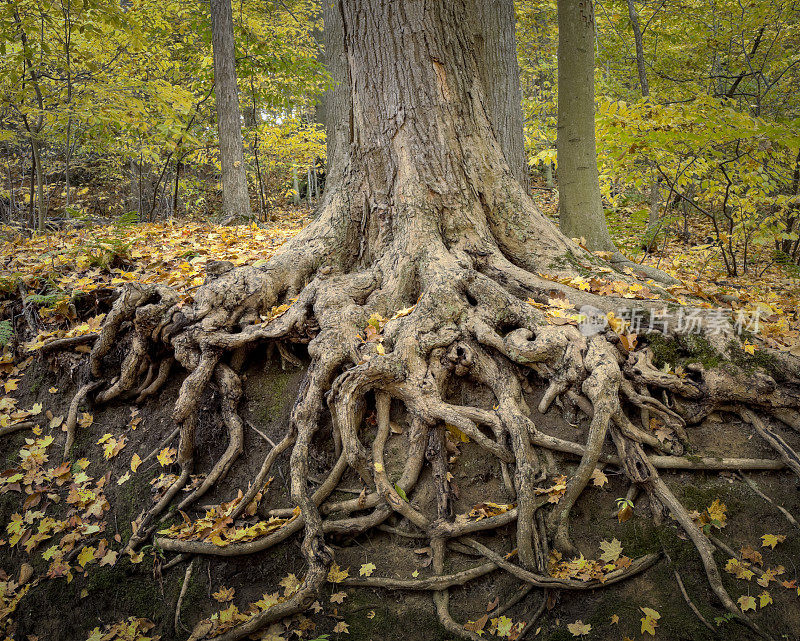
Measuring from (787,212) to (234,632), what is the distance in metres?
9.15

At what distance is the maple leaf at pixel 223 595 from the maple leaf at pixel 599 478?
2.17 meters

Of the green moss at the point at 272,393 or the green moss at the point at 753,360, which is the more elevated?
the green moss at the point at 753,360

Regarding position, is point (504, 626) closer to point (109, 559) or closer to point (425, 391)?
point (425, 391)

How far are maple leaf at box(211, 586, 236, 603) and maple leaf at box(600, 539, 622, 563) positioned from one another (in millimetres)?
2063

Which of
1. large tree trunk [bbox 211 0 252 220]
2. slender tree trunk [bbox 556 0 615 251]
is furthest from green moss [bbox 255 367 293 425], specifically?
large tree trunk [bbox 211 0 252 220]

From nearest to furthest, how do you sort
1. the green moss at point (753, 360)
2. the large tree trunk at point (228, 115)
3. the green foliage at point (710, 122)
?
1. the green moss at point (753, 360)
2. the green foliage at point (710, 122)
3. the large tree trunk at point (228, 115)

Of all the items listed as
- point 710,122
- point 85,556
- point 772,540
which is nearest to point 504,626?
point 772,540

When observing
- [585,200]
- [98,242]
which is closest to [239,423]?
[98,242]

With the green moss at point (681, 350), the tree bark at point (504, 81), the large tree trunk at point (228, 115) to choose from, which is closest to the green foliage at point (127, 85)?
the large tree trunk at point (228, 115)

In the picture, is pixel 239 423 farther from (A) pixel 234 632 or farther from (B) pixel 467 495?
(B) pixel 467 495

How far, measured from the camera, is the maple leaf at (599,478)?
2479 mm

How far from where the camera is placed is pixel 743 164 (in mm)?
5887

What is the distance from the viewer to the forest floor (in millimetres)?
2146

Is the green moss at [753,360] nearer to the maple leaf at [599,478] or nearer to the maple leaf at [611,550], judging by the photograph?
the maple leaf at [599,478]
